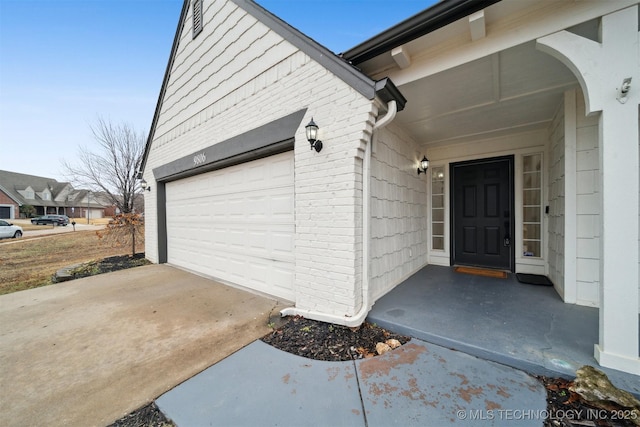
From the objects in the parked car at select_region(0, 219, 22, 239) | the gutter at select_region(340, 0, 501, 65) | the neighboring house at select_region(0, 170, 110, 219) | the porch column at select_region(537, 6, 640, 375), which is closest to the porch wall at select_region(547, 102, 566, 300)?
the porch column at select_region(537, 6, 640, 375)

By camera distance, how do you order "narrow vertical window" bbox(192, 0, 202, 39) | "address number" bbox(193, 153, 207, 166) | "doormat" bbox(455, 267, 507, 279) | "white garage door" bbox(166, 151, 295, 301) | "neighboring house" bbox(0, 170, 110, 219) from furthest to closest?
"neighboring house" bbox(0, 170, 110, 219), "narrow vertical window" bbox(192, 0, 202, 39), "address number" bbox(193, 153, 207, 166), "doormat" bbox(455, 267, 507, 279), "white garage door" bbox(166, 151, 295, 301)

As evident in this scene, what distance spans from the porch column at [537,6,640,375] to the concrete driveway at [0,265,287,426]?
305 centimetres

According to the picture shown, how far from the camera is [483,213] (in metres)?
4.57

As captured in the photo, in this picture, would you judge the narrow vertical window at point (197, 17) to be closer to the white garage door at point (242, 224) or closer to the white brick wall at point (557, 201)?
the white garage door at point (242, 224)

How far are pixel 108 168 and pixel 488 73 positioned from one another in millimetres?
15963

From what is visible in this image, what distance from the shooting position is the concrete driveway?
5.42ft

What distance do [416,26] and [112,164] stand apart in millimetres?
15250

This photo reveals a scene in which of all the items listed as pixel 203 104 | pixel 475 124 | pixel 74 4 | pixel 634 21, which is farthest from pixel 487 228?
pixel 74 4

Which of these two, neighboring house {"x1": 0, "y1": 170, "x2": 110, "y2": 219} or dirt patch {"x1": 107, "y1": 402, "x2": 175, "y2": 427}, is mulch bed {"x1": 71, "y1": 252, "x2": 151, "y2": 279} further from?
neighboring house {"x1": 0, "y1": 170, "x2": 110, "y2": 219}

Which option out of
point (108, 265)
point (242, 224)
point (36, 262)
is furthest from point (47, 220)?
point (242, 224)

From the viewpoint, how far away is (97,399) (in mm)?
1663

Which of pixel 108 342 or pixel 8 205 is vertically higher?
pixel 8 205

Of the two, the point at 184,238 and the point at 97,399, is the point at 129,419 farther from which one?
the point at 184,238

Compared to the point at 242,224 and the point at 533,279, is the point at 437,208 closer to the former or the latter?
the point at 533,279
